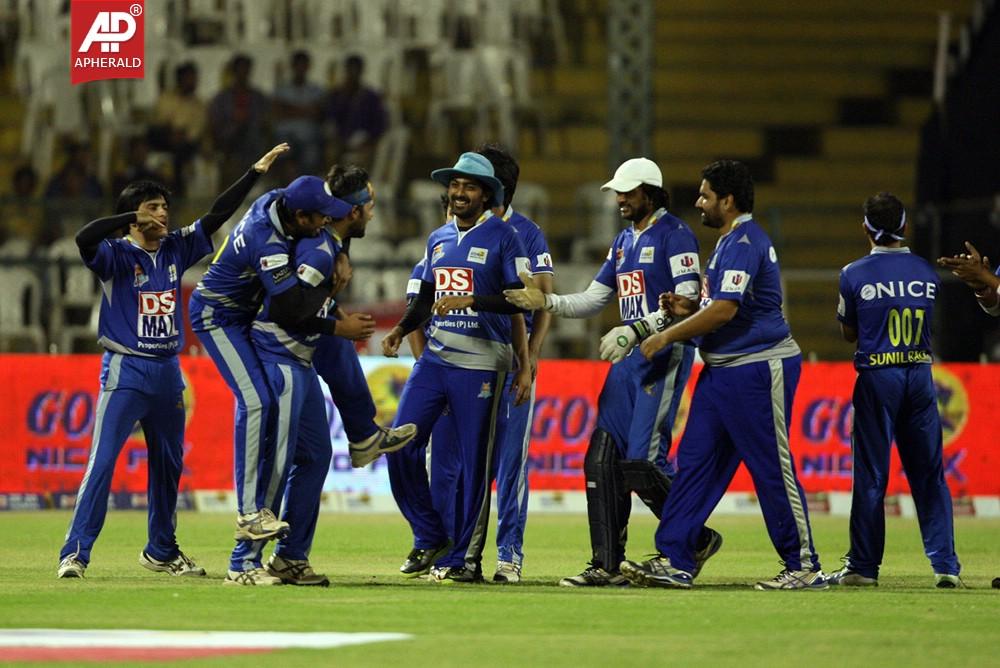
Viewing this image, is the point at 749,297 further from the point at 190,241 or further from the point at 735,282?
the point at 190,241

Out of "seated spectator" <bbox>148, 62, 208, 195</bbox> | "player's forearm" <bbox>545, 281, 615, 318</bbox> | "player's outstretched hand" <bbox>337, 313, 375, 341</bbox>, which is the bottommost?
"player's outstretched hand" <bbox>337, 313, 375, 341</bbox>

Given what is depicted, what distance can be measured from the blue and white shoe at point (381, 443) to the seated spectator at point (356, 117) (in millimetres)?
12912

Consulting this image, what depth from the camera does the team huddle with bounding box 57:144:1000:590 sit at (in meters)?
9.08

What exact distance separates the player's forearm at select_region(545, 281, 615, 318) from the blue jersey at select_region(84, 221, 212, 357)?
2241 mm

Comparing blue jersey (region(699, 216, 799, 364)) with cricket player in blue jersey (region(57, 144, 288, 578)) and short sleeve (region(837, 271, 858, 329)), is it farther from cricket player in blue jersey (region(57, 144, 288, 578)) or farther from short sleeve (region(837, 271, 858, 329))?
cricket player in blue jersey (region(57, 144, 288, 578))

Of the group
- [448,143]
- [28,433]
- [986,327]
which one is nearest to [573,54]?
[448,143]

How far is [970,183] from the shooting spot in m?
21.1

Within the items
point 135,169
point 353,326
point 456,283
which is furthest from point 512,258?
point 135,169

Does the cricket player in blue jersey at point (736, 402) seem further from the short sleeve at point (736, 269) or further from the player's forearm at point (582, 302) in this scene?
the player's forearm at point (582, 302)

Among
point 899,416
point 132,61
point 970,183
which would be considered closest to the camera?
point 899,416

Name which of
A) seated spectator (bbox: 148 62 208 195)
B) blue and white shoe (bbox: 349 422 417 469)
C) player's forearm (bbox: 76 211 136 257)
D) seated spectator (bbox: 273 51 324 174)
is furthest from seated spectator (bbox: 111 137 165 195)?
blue and white shoe (bbox: 349 422 417 469)

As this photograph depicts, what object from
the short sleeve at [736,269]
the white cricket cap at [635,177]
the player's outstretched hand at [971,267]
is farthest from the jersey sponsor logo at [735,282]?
the player's outstretched hand at [971,267]

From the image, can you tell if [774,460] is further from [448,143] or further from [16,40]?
[16,40]

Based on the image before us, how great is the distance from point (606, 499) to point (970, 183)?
507 inches
